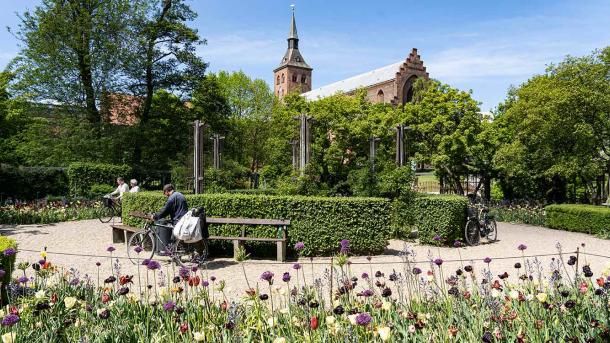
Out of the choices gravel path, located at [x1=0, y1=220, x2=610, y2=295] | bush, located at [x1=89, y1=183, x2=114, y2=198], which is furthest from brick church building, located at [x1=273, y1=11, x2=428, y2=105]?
gravel path, located at [x1=0, y1=220, x2=610, y2=295]

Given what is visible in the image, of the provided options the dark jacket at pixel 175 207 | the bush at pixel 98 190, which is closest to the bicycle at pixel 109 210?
the bush at pixel 98 190

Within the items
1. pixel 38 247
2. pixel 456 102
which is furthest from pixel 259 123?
pixel 38 247

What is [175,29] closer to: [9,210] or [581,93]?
[9,210]

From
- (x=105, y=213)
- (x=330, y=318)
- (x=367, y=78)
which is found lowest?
(x=105, y=213)

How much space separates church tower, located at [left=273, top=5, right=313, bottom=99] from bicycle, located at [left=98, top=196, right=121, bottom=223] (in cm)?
6049

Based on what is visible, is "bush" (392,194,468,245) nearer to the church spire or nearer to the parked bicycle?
the parked bicycle

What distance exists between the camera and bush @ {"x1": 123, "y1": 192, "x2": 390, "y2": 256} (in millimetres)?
9008

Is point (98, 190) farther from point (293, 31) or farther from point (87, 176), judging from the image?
point (293, 31)

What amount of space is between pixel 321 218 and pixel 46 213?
35.8ft

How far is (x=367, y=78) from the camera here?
61.2 m

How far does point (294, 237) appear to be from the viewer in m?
9.04

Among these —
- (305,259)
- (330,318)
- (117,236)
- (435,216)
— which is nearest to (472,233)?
(435,216)

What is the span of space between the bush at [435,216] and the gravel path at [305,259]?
1.41ft

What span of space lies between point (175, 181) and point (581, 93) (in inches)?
590
